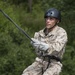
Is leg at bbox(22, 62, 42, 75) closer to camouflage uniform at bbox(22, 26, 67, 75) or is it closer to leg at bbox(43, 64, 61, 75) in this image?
camouflage uniform at bbox(22, 26, 67, 75)

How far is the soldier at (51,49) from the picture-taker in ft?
20.3

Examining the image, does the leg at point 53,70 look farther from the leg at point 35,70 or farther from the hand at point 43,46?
the hand at point 43,46

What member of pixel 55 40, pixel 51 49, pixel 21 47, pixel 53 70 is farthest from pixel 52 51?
pixel 21 47

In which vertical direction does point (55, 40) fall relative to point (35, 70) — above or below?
above

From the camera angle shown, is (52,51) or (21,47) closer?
(52,51)

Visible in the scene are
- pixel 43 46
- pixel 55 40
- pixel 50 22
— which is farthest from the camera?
pixel 50 22

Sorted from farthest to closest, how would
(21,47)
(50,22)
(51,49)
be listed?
(21,47) < (50,22) < (51,49)

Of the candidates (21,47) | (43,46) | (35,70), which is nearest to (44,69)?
(35,70)

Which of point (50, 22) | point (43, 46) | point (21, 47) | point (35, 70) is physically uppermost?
point (50, 22)

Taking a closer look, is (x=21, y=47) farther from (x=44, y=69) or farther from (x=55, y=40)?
(x=55, y=40)

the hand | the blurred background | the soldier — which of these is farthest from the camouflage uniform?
the blurred background

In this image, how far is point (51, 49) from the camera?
6.03 metres

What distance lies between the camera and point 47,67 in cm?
638

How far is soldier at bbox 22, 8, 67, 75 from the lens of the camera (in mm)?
6181
